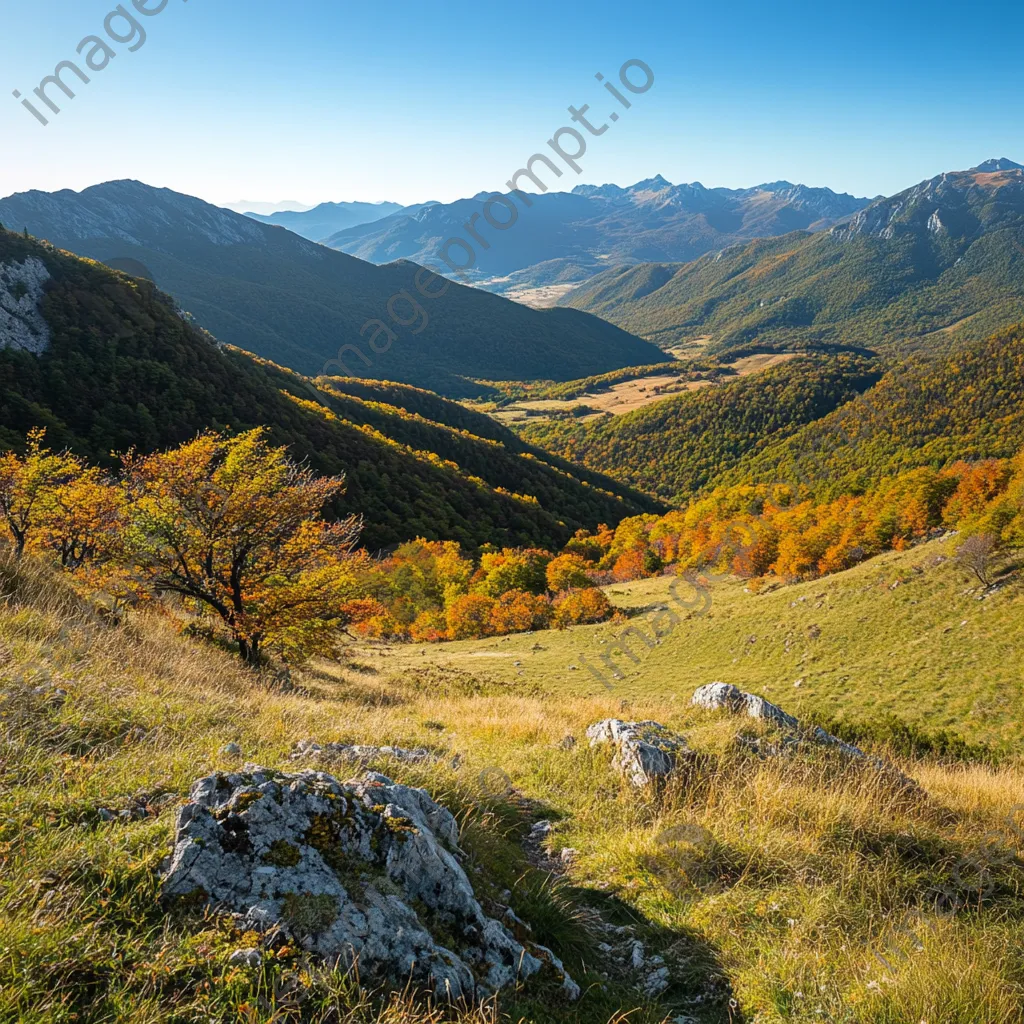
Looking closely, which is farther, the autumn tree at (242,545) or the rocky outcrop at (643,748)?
the autumn tree at (242,545)

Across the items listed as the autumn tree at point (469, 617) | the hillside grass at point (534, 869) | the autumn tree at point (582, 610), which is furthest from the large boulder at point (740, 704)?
the autumn tree at point (469, 617)

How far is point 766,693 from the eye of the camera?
31203 mm

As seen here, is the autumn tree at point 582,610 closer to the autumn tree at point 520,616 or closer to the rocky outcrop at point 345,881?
the autumn tree at point 520,616

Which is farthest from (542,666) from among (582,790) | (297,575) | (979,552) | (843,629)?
(582,790)

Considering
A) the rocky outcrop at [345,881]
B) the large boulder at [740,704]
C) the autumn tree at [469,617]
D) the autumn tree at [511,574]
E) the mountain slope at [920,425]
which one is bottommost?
the autumn tree at [469,617]

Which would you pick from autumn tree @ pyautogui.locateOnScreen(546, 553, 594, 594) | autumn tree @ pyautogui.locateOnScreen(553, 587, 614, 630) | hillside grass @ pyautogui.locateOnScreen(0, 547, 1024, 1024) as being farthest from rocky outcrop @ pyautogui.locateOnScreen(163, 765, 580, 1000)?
autumn tree @ pyautogui.locateOnScreen(546, 553, 594, 594)

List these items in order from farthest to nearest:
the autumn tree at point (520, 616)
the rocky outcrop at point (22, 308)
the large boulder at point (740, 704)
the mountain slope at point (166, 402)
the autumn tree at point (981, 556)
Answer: the rocky outcrop at point (22, 308) → the mountain slope at point (166, 402) → the autumn tree at point (520, 616) → the autumn tree at point (981, 556) → the large boulder at point (740, 704)

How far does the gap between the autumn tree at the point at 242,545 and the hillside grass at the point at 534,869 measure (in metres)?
3.93

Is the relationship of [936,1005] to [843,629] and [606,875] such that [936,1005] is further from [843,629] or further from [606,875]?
[843,629]

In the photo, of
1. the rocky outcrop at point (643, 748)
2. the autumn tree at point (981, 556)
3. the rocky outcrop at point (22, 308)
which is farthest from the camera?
the rocky outcrop at point (22, 308)

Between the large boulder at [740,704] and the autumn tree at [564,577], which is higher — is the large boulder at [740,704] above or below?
above

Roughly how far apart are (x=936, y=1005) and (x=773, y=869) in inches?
59.7

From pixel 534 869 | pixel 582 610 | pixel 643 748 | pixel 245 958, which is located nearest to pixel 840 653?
pixel 582 610

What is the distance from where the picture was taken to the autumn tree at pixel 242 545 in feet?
43.2
